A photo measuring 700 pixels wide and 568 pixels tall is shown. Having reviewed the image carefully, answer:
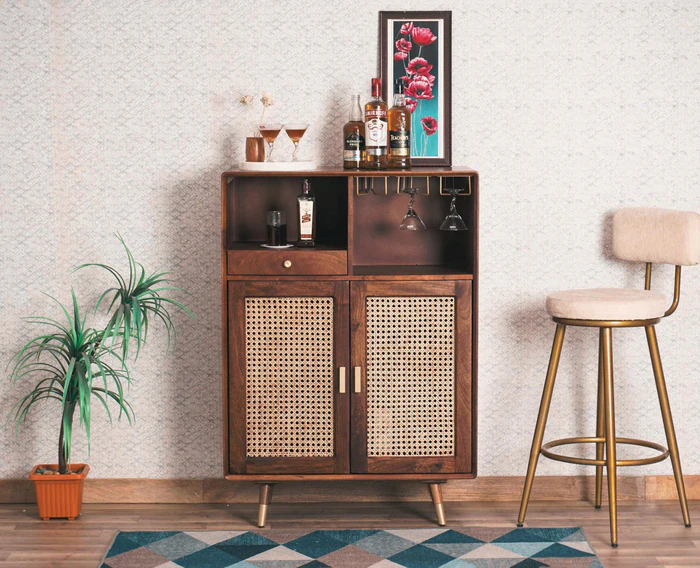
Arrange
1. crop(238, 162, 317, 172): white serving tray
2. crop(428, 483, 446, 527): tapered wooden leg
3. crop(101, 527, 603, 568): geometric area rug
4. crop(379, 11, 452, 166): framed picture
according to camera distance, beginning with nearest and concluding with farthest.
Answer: crop(101, 527, 603, 568): geometric area rug, crop(238, 162, 317, 172): white serving tray, crop(428, 483, 446, 527): tapered wooden leg, crop(379, 11, 452, 166): framed picture

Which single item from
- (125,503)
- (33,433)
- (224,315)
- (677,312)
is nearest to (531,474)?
(677,312)

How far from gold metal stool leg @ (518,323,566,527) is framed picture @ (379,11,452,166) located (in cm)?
80

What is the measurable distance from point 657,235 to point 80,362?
85.0 inches

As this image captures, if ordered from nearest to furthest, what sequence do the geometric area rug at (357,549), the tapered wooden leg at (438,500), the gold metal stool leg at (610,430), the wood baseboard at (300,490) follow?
1. the geometric area rug at (357,549)
2. the gold metal stool leg at (610,430)
3. the tapered wooden leg at (438,500)
4. the wood baseboard at (300,490)

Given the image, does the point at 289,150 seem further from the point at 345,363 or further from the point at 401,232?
the point at 345,363

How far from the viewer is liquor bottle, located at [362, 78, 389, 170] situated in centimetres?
313

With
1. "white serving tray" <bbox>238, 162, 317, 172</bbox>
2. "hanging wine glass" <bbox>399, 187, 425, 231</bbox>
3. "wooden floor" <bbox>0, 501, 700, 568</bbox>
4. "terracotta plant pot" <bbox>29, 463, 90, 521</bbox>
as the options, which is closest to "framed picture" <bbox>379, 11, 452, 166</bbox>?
"hanging wine glass" <bbox>399, 187, 425, 231</bbox>

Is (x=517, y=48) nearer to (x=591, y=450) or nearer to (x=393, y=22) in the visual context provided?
(x=393, y=22)

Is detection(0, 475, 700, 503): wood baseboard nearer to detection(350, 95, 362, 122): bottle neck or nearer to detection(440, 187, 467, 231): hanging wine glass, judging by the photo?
detection(440, 187, 467, 231): hanging wine glass

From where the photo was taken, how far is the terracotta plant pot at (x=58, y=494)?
3.24 metres

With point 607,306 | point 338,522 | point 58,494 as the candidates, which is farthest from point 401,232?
point 58,494

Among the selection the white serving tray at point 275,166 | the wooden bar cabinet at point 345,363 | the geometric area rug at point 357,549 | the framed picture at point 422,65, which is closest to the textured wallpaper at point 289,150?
the framed picture at point 422,65

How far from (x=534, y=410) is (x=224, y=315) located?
1.31 m

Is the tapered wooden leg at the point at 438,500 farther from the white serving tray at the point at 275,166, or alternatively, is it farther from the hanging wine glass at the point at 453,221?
the white serving tray at the point at 275,166
